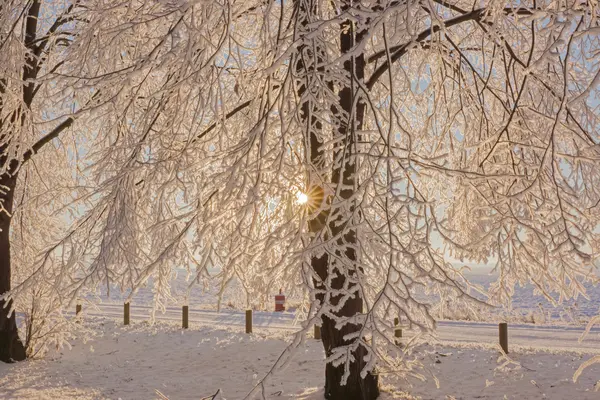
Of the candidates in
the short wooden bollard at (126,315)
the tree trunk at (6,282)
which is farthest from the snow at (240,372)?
the short wooden bollard at (126,315)

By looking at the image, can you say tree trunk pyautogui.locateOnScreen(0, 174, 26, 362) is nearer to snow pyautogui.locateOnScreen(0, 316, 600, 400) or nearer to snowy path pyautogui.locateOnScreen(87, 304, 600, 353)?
snow pyautogui.locateOnScreen(0, 316, 600, 400)

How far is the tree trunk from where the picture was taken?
9586 millimetres

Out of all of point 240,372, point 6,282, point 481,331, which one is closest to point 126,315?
point 6,282

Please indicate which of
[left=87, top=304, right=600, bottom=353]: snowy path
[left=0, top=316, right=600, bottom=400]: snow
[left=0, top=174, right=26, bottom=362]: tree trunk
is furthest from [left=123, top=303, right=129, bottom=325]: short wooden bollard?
[left=0, top=174, right=26, bottom=362]: tree trunk

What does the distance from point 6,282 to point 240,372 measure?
4617 millimetres

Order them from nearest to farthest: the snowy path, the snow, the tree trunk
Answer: the snow < the tree trunk < the snowy path

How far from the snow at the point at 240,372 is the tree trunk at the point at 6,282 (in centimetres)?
32

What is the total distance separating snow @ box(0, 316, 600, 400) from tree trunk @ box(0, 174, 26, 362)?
0.32 meters

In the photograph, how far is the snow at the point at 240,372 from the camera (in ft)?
24.9

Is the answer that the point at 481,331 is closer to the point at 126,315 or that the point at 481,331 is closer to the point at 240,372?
the point at 240,372

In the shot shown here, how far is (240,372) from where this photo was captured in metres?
9.41

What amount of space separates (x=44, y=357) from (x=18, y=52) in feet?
21.3

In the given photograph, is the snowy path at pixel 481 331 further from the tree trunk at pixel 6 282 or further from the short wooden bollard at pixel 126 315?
the tree trunk at pixel 6 282

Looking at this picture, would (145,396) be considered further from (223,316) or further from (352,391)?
(223,316)
